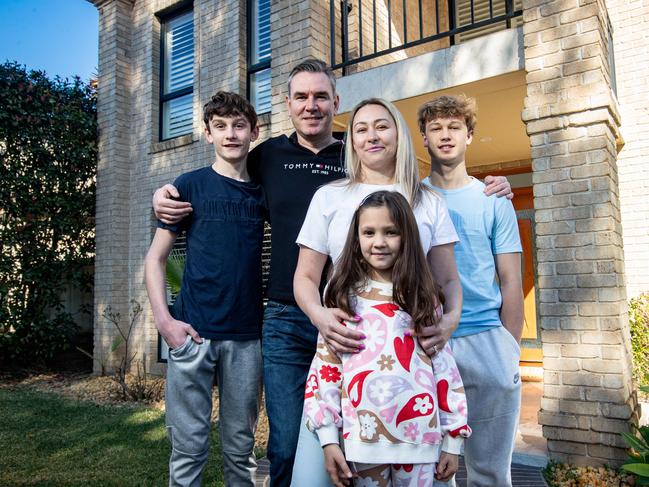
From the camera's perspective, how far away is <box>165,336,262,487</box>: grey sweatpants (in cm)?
225

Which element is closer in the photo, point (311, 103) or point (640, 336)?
point (311, 103)

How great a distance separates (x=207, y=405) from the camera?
7.66ft

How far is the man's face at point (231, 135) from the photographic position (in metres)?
2.40

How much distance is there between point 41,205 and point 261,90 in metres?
4.22

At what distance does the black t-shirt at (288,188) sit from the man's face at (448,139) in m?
0.42

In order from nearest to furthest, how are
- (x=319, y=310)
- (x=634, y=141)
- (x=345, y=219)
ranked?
(x=319, y=310), (x=345, y=219), (x=634, y=141)

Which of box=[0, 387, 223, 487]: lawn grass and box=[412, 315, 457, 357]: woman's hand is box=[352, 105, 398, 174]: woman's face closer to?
box=[412, 315, 457, 357]: woman's hand

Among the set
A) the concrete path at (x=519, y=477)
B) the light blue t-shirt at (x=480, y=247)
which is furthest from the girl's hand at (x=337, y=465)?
the concrete path at (x=519, y=477)

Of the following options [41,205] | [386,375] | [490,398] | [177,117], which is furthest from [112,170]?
[386,375]

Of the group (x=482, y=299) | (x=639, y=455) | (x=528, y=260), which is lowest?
(x=639, y=455)

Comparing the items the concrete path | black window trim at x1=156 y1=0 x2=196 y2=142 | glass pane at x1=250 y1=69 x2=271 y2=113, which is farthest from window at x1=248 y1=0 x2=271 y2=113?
the concrete path

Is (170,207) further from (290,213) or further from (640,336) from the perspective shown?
(640,336)

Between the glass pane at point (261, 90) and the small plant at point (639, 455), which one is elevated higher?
the glass pane at point (261, 90)

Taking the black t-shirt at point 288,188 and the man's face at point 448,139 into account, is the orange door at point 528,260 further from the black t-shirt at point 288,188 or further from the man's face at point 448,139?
the black t-shirt at point 288,188
